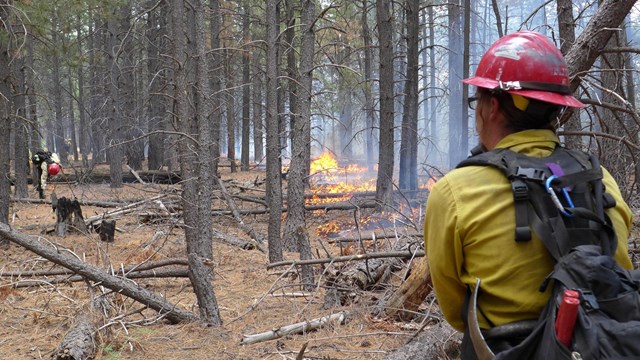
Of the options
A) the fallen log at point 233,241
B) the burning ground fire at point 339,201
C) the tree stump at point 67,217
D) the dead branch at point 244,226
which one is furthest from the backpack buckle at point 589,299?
the tree stump at point 67,217

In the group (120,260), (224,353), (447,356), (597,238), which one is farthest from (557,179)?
(120,260)

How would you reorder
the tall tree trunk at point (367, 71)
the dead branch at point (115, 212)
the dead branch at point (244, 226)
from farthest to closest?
1. the tall tree trunk at point (367, 71)
2. the dead branch at point (115, 212)
3. the dead branch at point (244, 226)

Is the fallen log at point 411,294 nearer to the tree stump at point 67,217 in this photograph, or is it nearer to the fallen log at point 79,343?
the fallen log at point 79,343

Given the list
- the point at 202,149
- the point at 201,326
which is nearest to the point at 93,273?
the point at 201,326

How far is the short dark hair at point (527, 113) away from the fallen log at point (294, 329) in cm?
378

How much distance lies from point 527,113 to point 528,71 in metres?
0.16

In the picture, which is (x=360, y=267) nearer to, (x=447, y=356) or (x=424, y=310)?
(x=424, y=310)

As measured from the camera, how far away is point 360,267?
620 cm

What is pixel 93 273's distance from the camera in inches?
215

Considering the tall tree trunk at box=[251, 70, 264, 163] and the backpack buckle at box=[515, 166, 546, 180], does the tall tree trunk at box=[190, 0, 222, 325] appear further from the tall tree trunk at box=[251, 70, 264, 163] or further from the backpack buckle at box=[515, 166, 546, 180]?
the backpack buckle at box=[515, 166, 546, 180]

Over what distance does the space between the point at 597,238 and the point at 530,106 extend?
0.54 meters

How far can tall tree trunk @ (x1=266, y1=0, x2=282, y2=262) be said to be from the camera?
9.88m

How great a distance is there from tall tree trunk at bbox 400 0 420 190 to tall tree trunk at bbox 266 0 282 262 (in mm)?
6219

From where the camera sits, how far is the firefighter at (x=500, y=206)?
183 cm
